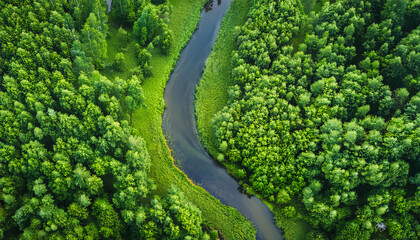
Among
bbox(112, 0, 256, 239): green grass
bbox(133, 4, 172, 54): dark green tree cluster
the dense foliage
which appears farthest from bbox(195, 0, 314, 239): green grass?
the dense foliage

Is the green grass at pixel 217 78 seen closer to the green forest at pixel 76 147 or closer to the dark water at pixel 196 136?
the dark water at pixel 196 136

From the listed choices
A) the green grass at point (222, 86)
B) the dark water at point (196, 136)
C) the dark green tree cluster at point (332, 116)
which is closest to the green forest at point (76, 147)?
the dark water at point (196, 136)

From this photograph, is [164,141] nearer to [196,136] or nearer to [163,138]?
[163,138]

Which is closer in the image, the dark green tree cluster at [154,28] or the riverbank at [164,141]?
the riverbank at [164,141]

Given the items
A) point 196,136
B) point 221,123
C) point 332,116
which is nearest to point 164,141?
point 196,136

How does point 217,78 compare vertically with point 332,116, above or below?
below

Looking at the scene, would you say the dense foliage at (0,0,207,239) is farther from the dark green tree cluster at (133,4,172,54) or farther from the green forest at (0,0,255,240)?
the dark green tree cluster at (133,4,172,54)

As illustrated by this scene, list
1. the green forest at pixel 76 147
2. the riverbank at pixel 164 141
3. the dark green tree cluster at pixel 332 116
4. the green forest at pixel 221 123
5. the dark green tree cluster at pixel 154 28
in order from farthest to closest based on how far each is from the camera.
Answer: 1. the dark green tree cluster at pixel 154 28
2. the riverbank at pixel 164 141
3. the dark green tree cluster at pixel 332 116
4. the green forest at pixel 221 123
5. the green forest at pixel 76 147
